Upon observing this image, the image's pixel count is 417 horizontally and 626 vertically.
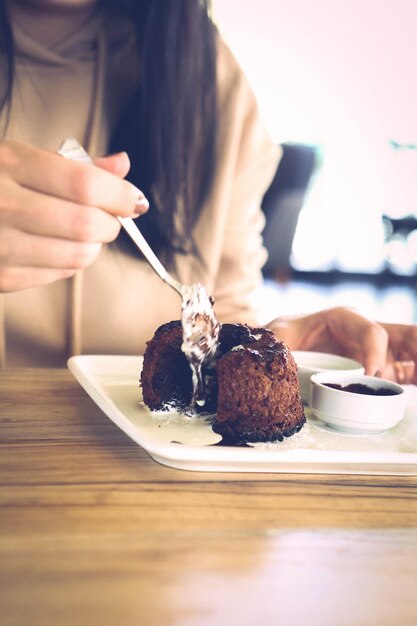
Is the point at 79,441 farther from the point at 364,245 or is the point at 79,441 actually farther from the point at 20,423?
the point at 364,245

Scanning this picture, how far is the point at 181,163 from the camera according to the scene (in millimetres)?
1382

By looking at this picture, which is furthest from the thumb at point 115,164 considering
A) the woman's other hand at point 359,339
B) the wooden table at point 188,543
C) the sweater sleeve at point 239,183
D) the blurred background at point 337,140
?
the blurred background at point 337,140

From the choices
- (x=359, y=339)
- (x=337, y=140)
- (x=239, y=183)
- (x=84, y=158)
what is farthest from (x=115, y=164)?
(x=337, y=140)

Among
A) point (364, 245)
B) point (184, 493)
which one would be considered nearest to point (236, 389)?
point (184, 493)

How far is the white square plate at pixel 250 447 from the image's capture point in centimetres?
62

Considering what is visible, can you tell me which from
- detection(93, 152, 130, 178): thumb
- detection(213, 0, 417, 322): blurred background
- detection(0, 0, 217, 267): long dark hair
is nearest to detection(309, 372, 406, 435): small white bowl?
detection(93, 152, 130, 178): thumb

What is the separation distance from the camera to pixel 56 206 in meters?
0.76

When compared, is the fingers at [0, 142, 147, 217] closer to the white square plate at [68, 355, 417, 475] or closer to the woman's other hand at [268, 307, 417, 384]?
the white square plate at [68, 355, 417, 475]

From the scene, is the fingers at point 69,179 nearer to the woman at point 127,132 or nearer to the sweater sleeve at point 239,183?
the woman at point 127,132

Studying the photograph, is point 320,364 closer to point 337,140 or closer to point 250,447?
point 250,447

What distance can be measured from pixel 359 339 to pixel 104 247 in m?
0.61

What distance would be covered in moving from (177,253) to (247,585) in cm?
100

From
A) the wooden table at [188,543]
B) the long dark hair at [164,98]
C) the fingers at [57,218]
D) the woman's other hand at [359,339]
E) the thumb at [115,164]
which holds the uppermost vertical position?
the long dark hair at [164,98]

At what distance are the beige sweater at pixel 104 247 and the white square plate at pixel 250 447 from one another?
0.44 meters
